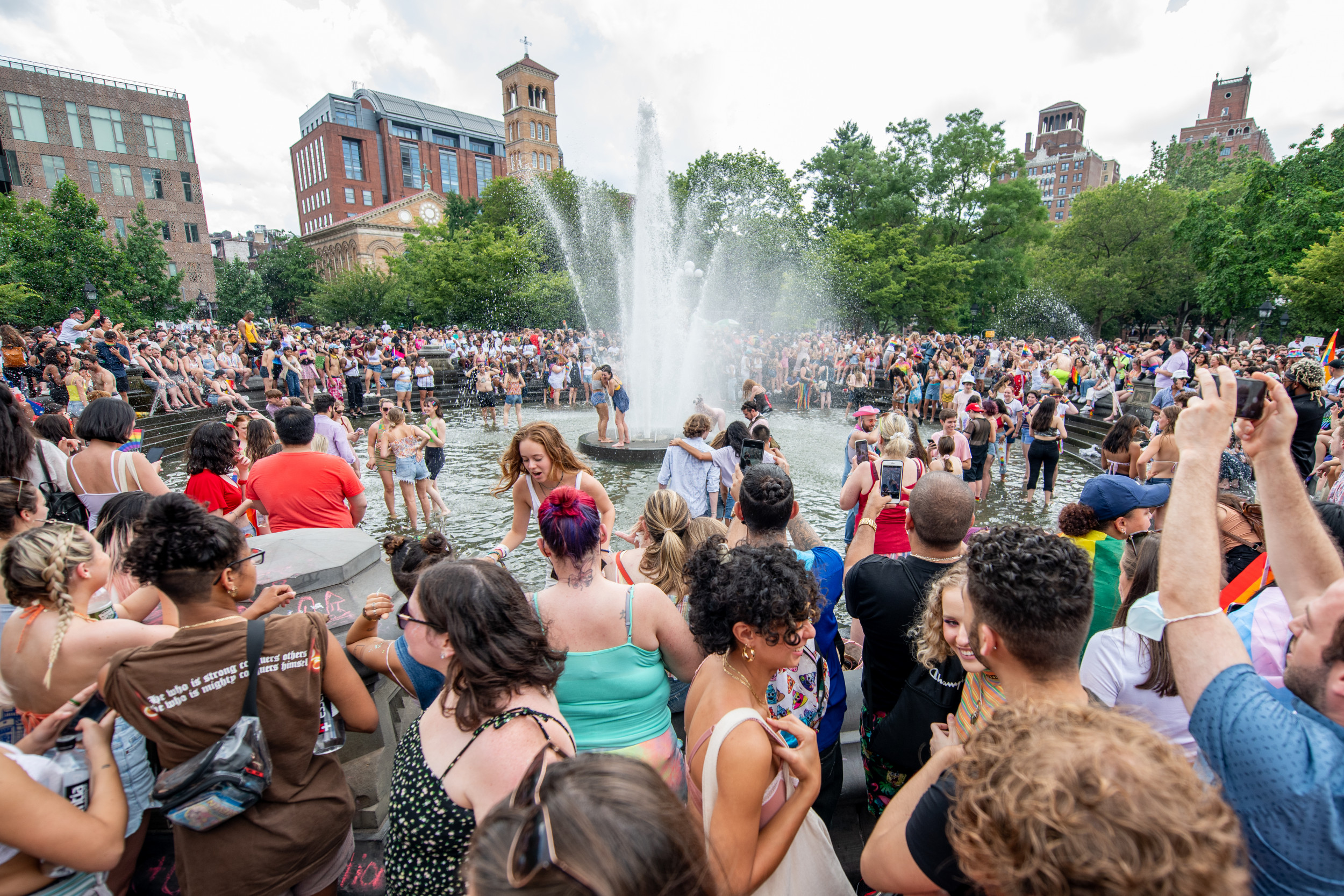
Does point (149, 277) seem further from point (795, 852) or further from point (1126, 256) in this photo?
point (1126, 256)

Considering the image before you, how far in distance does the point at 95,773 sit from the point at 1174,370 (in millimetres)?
16957

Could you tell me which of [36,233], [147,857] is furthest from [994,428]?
[36,233]

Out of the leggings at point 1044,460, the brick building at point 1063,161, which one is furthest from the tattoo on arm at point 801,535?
the brick building at point 1063,161

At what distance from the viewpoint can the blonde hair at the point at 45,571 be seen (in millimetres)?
2125

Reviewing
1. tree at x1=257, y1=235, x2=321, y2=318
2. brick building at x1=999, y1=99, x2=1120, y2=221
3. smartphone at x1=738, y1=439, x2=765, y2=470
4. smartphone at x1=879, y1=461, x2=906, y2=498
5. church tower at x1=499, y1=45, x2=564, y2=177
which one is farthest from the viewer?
brick building at x1=999, y1=99, x2=1120, y2=221

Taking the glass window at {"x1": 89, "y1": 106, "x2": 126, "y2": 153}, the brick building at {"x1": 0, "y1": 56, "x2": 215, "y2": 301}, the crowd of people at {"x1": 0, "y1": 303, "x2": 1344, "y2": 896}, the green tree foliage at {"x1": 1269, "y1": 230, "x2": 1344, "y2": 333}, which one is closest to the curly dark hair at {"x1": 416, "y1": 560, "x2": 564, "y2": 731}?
the crowd of people at {"x1": 0, "y1": 303, "x2": 1344, "y2": 896}

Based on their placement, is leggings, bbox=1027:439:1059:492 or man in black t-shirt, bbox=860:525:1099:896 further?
leggings, bbox=1027:439:1059:492

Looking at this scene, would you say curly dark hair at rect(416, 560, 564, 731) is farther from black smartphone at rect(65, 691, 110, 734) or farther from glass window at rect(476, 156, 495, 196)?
glass window at rect(476, 156, 495, 196)

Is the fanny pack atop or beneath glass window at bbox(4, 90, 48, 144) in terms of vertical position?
beneath

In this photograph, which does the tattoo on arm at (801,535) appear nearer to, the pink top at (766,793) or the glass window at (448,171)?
the pink top at (766,793)

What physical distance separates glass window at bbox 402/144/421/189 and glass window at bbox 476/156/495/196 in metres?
8.54

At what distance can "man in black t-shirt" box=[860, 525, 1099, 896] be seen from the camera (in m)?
1.44

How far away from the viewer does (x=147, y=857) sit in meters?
2.41

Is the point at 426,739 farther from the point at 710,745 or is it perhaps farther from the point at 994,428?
the point at 994,428
